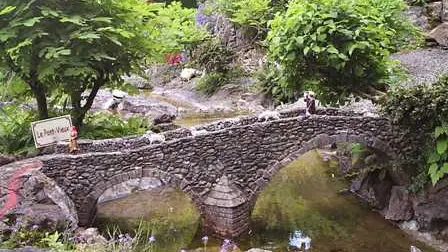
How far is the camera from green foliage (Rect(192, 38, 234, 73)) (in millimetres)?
27578

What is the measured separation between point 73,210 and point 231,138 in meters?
3.84

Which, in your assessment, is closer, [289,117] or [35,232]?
[35,232]

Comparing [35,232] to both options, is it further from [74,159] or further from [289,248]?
[289,248]

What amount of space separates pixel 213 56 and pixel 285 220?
634 inches

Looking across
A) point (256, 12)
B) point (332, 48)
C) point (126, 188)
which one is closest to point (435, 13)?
point (256, 12)

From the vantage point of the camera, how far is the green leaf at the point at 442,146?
11016 mm

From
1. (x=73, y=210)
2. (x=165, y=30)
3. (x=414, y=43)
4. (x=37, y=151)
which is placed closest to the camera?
(x=73, y=210)

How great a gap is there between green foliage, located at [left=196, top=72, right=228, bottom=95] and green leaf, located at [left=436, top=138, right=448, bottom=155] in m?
17.3

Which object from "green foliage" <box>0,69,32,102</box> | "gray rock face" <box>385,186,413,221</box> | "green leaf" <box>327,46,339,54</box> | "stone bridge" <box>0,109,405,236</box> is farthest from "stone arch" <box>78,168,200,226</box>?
"gray rock face" <box>385,186,413,221</box>

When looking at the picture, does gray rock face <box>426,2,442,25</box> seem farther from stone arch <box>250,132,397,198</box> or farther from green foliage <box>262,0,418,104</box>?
stone arch <box>250,132,397,198</box>

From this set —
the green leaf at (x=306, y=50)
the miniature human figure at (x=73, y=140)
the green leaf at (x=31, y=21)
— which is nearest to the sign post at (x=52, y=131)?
the miniature human figure at (x=73, y=140)

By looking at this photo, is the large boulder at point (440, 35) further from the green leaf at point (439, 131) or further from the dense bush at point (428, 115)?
the green leaf at point (439, 131)

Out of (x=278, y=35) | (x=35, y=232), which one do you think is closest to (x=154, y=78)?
(x=278, y=35)

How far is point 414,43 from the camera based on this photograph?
22719 millimetres
